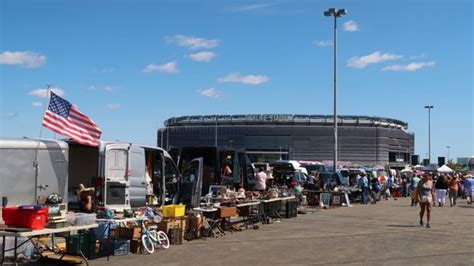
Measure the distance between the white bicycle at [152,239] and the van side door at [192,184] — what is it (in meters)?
2.97

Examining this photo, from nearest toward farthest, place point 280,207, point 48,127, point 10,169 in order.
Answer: point 10,169, point 48,127, point 280,207

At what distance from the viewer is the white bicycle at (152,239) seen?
38.7ft

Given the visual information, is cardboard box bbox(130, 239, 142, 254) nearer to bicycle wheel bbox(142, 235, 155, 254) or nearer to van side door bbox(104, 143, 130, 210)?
bicycle wheel bbox(142, 235, 155, 254)

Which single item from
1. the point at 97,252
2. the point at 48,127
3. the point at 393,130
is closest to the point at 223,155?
the point at 48,127

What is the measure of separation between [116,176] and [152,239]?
117 inches

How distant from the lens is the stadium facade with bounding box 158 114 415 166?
14762 cm

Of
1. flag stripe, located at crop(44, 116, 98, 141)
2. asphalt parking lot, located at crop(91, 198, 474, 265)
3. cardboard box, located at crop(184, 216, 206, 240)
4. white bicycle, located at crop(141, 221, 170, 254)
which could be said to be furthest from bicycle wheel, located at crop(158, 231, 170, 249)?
flag stripe, located at crop(44, 116, 98, 141)

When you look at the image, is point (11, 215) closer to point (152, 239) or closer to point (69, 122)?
point (152, 239)

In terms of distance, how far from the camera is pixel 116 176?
14539mm

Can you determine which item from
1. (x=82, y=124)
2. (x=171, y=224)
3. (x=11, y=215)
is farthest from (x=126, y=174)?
(x=11, y=215)

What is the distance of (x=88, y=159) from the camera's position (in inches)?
677

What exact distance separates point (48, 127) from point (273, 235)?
19.7ft

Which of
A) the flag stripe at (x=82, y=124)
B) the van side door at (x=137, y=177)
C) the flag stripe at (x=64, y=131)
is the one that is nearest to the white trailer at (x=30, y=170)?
the flag stripe at (x=64, y=131)

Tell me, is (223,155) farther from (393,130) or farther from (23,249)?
(393,130)
